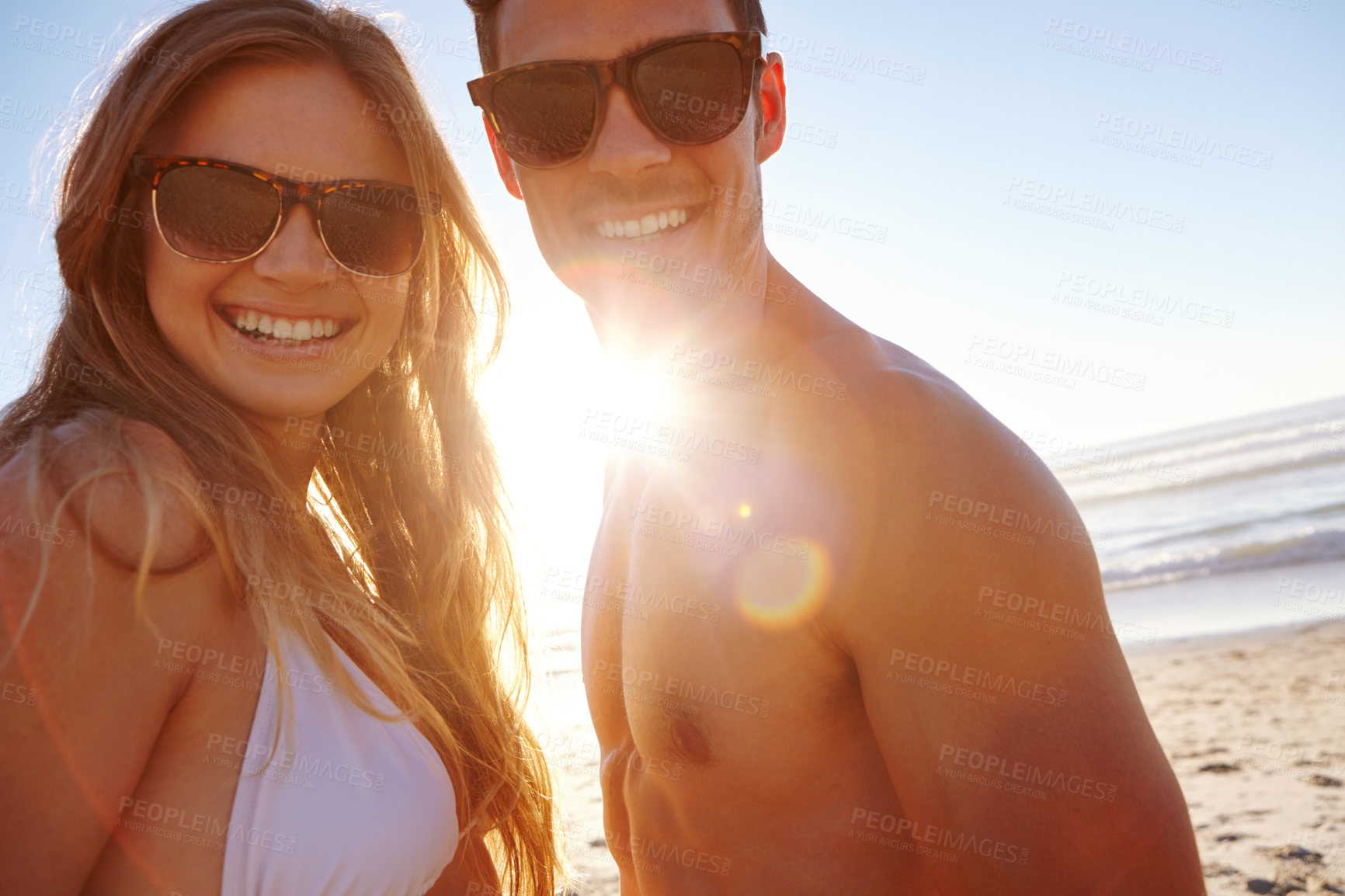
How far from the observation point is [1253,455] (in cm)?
2247

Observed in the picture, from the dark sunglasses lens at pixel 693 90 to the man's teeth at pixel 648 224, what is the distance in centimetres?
21

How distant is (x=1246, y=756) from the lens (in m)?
5.91

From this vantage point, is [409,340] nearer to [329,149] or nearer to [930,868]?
[329,149]

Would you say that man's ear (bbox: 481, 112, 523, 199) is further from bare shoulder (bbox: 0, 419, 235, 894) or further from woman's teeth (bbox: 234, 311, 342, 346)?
bare shoulder (bbox: 0, 419, 235, 894)

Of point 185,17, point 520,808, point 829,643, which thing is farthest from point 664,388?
point 185,17

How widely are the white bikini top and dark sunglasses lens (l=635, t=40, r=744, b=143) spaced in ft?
5.70

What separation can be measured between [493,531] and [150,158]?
147 centimetres

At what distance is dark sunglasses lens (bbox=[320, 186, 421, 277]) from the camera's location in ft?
6.93

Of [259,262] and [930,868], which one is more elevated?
[259,262]

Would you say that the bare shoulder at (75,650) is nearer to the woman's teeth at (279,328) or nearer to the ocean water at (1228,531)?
the woman's teeth at (279,328)

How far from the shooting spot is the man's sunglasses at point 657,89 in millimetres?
2221

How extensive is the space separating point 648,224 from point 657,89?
38cm

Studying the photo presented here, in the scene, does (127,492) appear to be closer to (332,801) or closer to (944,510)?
(332,801)

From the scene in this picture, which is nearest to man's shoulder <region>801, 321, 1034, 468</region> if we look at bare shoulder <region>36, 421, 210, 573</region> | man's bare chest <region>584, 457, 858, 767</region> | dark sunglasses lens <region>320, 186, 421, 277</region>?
man's bare chest <region>584, 457, 858, 767</region>
